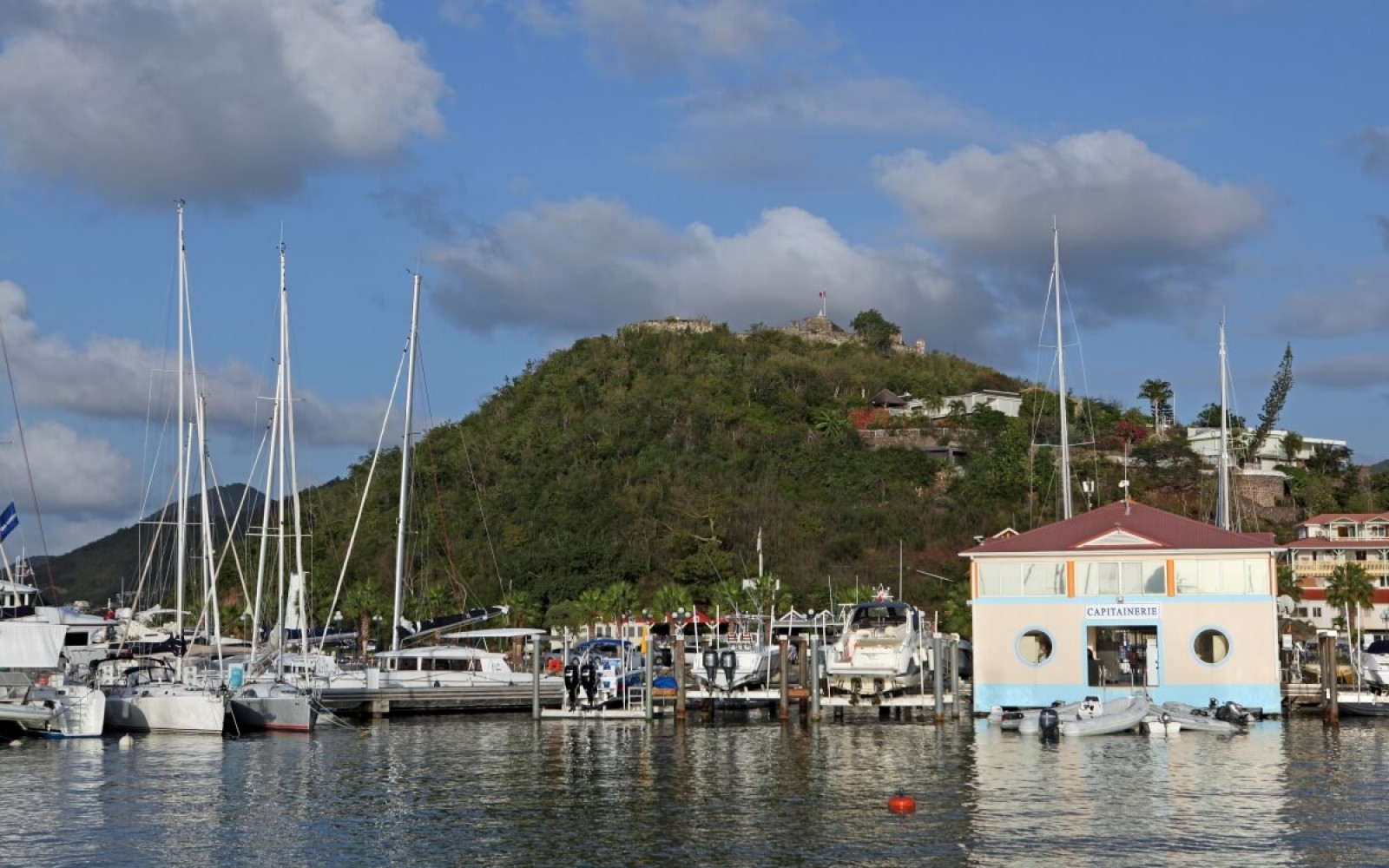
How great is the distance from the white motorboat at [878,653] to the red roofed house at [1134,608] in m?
4.48

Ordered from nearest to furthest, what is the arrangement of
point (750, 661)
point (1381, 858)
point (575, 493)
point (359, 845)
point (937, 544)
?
point (1381, 858) < point (359, 845) < point (750, 661) < point (937, 544) < point (575, 493)

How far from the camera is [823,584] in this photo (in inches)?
4070

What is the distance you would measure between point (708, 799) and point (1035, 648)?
2480 cm

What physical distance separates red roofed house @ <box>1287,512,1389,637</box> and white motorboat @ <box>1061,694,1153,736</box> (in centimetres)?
5705

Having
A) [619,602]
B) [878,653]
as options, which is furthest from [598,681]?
[619,602]

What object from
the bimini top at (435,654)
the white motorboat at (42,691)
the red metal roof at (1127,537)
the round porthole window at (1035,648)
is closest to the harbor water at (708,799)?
the white motorboat at (42,691)

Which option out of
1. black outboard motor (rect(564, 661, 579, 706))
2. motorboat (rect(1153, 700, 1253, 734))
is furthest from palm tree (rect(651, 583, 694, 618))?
motorboat (rect(1153, 700, 1253, 734))

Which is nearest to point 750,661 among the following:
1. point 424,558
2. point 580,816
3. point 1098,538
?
point 1098,538

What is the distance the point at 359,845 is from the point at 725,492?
9068 centimetres

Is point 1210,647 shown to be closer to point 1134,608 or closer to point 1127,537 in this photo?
point 1134,608

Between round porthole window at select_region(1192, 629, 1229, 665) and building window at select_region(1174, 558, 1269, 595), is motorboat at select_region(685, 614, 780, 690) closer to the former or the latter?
round porthole window at select_region(1192, 629, 1229, 665)

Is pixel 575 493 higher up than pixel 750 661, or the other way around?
pixel 575 493

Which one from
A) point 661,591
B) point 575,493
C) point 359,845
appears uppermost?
point 575,493

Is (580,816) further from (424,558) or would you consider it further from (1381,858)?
(424,558)
